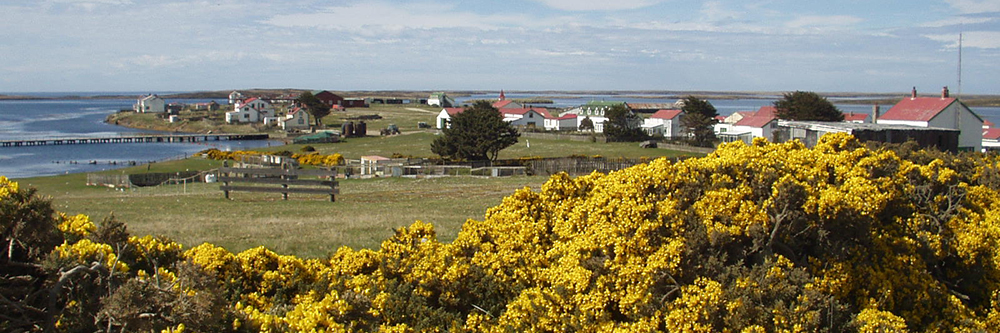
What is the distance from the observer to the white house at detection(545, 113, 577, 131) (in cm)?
11244

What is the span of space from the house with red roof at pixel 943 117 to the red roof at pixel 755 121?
936 inches

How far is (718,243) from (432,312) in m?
3.76

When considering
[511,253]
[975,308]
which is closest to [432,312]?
[511,253]

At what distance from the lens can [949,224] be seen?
435 inches

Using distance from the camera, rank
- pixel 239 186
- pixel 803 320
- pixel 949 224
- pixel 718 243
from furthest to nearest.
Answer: pixel 239 186
pixel 949 224
pixel 718 243
pixel 803 320

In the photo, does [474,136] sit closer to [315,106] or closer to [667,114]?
[667,114]

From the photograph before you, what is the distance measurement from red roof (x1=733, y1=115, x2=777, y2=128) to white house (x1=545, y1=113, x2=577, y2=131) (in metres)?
28.9

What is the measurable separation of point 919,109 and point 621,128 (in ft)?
122

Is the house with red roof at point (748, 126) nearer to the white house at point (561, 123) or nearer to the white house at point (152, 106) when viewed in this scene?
the white house at point (561, 123)

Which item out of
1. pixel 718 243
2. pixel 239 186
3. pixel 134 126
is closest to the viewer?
pixel 718 243

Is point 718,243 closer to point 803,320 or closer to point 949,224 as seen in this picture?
point 803,320

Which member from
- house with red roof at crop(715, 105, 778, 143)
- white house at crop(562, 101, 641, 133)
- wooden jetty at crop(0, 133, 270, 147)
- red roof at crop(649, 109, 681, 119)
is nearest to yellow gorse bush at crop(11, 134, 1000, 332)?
house with red roof at crop(715, 105, 778, 143)

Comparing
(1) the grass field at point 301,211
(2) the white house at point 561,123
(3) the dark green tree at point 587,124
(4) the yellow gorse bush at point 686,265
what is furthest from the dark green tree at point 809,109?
(4) the yellow gorse bush at point 686,265

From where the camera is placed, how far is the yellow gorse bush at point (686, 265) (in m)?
8.59
